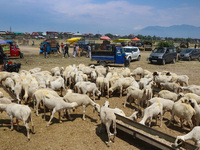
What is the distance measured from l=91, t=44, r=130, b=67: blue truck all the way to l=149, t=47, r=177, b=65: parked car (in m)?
5.19

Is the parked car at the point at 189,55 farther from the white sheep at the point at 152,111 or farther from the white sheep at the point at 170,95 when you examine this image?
the white sheep at the point at 152,111

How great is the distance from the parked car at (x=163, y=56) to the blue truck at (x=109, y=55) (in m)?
5.19

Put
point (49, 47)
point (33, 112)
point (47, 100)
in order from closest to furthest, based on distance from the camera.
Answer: point (47, 100)
point (33, 112)
point (49, 47)

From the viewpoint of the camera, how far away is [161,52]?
2314cm

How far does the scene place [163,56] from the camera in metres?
22.3

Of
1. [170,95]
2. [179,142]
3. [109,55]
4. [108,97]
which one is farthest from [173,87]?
[109,55]

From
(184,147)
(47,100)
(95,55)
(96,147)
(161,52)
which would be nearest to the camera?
(184,147)

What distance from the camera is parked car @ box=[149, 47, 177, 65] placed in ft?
73.4

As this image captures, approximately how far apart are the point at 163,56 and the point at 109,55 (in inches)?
321

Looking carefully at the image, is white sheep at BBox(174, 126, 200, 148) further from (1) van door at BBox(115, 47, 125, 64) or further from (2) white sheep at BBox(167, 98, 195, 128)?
(1) van door at BBox(115, 47, 125, 64)

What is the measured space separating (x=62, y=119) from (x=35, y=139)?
1761 mm

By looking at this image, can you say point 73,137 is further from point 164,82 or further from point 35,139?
point 164,82

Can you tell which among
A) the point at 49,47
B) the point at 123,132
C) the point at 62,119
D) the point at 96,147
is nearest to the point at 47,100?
the point at 62,119

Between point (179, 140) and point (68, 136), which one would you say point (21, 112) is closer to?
point (68, 136)
